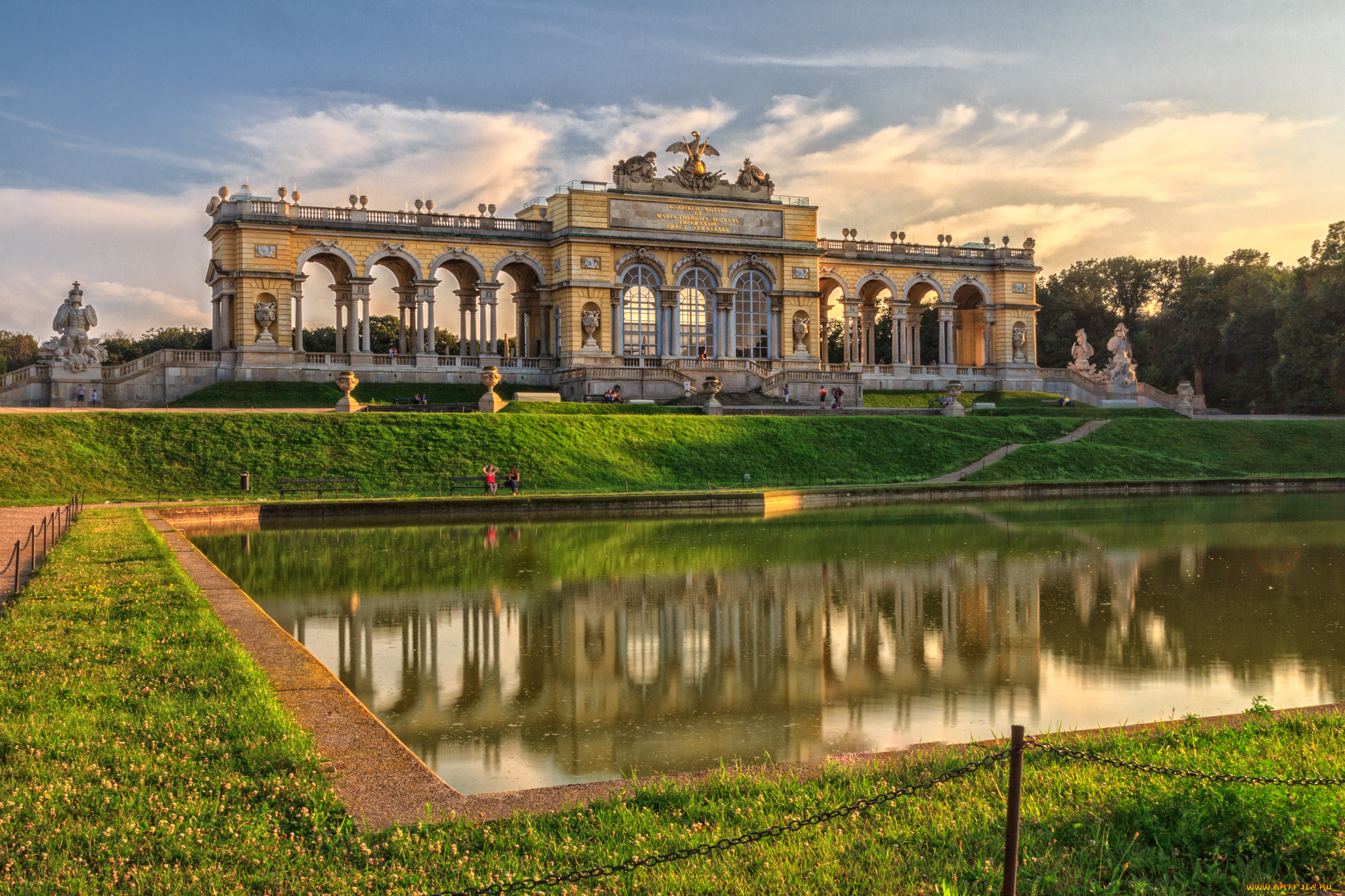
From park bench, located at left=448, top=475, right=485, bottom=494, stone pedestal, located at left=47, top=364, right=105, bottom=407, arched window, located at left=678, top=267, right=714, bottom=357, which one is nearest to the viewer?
park bench, located at left=448, top=475, right=485, bottom=494

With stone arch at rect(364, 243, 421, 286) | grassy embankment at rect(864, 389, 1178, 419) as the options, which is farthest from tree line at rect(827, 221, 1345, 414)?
stone arch at rect(364, 243, 421, 286)

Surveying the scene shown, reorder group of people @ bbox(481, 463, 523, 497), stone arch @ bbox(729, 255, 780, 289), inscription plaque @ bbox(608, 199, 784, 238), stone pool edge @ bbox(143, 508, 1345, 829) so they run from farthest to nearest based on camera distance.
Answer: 1. stone arch @ bbox(729, 255, 780, 289)
2. inscription plaque @ bbox(608, 199, 784, 238)
3. group of people @ bbox(481, 463, 523, 497)
4. stone pool edge @ bbox(143, 508, 1345, 829)

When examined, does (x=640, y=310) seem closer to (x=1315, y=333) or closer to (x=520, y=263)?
(x=520, y=263)

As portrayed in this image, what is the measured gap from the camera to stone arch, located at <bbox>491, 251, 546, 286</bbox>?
59781 mm

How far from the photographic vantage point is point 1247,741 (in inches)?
304

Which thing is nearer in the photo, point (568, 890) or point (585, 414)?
point (568, 890)

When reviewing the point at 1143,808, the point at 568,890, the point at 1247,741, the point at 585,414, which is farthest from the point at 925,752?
the point at 585,414

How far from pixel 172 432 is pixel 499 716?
97.9 feet

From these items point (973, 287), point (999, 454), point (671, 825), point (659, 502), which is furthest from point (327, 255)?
point (671, 825)

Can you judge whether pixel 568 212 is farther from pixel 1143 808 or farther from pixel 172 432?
pixel 1143 808

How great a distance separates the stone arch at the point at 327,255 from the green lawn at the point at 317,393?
6.35 meters

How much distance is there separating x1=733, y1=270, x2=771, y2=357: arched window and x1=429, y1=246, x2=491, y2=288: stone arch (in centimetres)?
1401

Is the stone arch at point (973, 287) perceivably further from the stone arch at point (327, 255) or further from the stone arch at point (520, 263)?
the stone arch at point (327, 255)

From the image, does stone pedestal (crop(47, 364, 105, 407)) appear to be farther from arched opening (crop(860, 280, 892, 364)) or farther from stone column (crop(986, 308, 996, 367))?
stone column (crop(986, 308, 996, 367))
